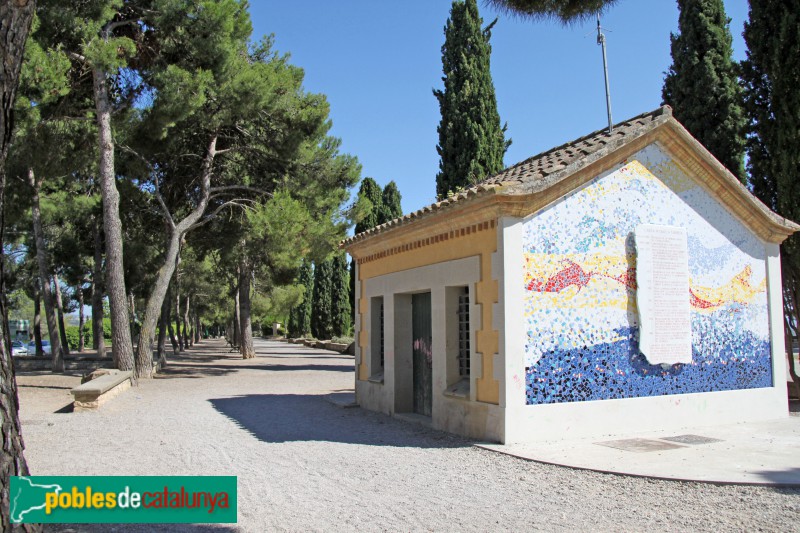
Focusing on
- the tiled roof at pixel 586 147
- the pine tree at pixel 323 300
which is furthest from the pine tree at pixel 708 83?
the pine tree at pixel 323 300

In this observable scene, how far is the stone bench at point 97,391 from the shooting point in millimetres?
12328

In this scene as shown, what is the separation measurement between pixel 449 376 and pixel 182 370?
16144mm

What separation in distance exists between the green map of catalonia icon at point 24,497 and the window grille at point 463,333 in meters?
6.64

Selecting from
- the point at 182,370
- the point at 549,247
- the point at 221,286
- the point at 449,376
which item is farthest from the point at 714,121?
the point at 221,286

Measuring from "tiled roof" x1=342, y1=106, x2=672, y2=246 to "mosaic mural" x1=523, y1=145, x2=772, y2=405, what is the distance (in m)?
0.40

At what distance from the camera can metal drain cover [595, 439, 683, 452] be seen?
7.68 m

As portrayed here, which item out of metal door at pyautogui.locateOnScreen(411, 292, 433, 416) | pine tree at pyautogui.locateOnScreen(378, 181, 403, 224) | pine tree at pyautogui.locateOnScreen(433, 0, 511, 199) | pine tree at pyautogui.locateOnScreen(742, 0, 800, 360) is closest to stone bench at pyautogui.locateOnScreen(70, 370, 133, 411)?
metal door at pyautogui.locateOnScreen(411, 292, 433, 416)

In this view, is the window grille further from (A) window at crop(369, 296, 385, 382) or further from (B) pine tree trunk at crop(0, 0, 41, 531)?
(B) pine tree trunk at crop(0, 0, 41, 531)

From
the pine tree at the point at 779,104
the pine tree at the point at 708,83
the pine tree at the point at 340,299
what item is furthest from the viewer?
the pine tree at the point at 340,299

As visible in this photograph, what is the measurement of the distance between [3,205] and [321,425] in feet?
24.7

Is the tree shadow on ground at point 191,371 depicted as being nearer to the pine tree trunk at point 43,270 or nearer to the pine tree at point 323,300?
the pine tree trunk at point 43,270

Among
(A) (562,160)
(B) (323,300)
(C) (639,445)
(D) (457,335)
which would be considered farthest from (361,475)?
(B) (323,300)

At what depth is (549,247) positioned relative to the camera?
27.8ft

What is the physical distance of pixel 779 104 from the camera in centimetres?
1192
